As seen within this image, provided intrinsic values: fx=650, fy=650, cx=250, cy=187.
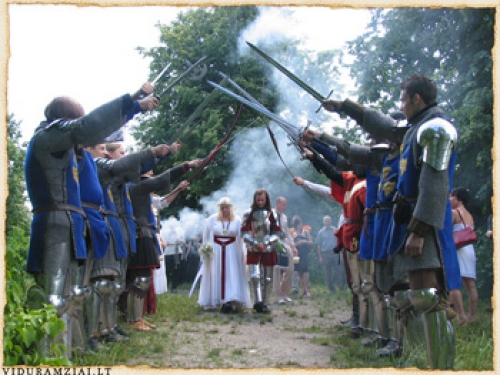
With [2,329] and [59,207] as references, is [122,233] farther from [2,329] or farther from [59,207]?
[2,329]

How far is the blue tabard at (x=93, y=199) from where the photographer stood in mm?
4949

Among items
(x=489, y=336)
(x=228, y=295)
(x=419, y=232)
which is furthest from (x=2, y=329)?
(x=228, y=295)

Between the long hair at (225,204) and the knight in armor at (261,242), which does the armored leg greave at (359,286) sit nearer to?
the knight in armor at (261,242)

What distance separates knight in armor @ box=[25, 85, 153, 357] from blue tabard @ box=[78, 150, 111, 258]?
1.57 ft

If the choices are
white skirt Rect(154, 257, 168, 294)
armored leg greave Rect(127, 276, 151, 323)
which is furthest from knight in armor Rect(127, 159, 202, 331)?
white skirt Rect(154, 257, 168, 294)

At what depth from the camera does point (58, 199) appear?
4.36 metres

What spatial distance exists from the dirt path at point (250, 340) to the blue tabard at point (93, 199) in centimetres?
108

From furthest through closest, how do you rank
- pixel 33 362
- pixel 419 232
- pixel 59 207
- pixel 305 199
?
pixel 305 199
pixel 59 207
pixel 419 232
pixel 33 362

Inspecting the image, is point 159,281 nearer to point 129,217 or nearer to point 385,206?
point 129,217

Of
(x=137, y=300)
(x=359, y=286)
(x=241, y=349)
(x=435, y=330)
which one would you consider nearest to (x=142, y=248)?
(x=137, y=300)

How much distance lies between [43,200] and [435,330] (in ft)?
8.68

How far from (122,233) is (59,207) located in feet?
7.53

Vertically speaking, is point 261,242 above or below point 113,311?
above

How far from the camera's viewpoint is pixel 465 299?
10438mm
